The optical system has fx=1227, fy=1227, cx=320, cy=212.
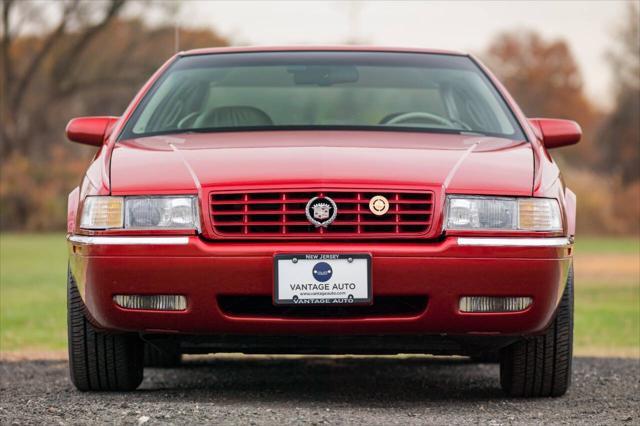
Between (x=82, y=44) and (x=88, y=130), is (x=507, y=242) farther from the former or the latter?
(x=82, y=44)

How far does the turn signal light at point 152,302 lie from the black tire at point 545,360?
5.16ft

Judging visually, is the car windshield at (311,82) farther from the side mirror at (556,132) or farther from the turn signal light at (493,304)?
the turn signal light at (493,304)

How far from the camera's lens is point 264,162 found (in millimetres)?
5004

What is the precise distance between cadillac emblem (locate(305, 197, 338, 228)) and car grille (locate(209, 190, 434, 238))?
21mm

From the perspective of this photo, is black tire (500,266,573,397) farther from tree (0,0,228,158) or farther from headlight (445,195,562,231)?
tree (0,0,228,158)

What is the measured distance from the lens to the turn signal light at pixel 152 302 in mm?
4855

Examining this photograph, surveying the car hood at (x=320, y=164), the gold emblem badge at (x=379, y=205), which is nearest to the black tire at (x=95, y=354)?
the car hood at (x=320, y=164)

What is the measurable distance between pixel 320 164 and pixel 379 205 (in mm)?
319

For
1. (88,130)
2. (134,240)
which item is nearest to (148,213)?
(134,240)

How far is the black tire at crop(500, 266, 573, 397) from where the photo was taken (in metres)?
5.38

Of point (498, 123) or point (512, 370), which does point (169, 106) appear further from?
point (512, 370)

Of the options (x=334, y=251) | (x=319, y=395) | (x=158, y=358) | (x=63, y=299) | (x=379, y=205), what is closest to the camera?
(x=334, y=251)

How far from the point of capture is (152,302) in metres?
4.89

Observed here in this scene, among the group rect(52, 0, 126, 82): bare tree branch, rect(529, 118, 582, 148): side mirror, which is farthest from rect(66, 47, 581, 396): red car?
rect(52, 0, 126, 82): bare tree branch
